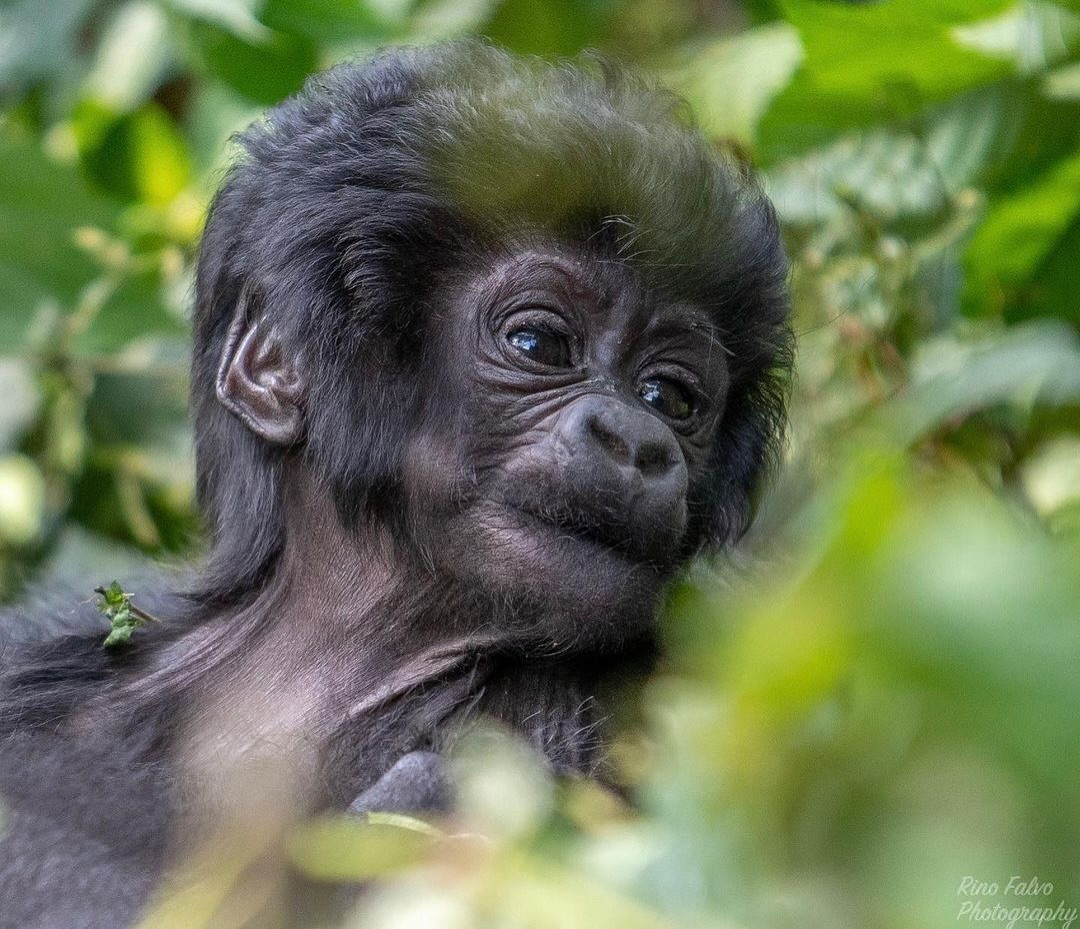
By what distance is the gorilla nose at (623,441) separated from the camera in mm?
2387

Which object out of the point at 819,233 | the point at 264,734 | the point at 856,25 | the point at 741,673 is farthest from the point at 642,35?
the point at 741,673

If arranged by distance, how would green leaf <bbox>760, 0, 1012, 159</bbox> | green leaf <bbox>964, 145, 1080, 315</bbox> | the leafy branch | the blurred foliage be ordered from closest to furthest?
1. the blurred foliage
2. the leafy branch
3. green leaf <bbox>760, 0, 1012, 159</bbox>
4. green leaf <bbox>964, 145, 1080, 315</bbox>

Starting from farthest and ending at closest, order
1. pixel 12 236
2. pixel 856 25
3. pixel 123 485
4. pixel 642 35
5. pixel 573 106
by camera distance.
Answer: pixel 642 35 → pixel 123 485 → pixel 12 236 → pixel 856 25 → pixel 573 106

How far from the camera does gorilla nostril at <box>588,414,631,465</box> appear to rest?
2391 mm

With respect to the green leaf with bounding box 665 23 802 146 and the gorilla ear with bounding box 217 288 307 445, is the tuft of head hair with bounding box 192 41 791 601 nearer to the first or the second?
the gorilla ear with bounding box 217 288 307 445

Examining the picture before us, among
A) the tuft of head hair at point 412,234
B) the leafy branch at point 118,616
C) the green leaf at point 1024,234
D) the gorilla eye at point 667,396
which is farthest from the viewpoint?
the green leaf at point 1024,234

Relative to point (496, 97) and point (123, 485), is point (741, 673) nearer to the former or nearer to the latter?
point (496, 97)

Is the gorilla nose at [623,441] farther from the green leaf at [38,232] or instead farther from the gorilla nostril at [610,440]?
the green leaf at [38,232]

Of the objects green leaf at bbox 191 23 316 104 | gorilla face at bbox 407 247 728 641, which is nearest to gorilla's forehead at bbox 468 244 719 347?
gorilla face at bbox 407 247 728 641

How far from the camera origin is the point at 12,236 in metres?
3.79

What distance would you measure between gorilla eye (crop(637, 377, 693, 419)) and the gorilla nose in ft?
0.74

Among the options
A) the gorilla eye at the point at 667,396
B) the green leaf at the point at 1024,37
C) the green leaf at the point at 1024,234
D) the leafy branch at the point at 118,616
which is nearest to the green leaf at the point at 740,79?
the green leaf at the point at 1024,37

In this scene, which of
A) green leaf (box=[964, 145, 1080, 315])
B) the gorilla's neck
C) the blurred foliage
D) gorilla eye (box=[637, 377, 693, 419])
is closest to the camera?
the blurred foliage

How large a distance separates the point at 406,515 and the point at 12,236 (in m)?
1.81
